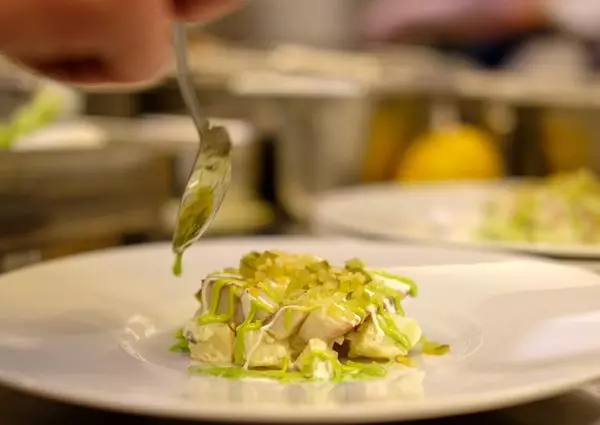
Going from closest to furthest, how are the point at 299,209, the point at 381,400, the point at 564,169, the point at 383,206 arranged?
the point at 381,400
the point at 383,206
the point at 299,209
the point at 564,169

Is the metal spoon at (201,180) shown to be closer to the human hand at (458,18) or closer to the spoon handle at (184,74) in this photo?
the spoon handle at (184,74)

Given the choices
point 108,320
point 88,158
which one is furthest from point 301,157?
point 108,320

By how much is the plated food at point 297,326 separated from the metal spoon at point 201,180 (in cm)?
4

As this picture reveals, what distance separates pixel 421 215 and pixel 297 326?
0.66 meters

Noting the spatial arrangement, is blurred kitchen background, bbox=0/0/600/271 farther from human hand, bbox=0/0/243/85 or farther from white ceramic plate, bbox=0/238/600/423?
human hand, bbox=0/0/243/85

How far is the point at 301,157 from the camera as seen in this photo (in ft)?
→ 5.06

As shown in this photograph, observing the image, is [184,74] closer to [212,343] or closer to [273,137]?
[212,343]

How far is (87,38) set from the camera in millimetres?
537

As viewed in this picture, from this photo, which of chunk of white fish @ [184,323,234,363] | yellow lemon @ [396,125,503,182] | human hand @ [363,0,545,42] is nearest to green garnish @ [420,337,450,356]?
chunk of white fish @ [184,323,234,363]

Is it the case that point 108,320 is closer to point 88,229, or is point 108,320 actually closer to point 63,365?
point 63,365

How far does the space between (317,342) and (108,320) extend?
16 centimetres

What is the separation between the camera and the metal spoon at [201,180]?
643mm

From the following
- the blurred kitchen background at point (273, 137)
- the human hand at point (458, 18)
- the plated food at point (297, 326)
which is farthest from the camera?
the human hand at point (458, 18)

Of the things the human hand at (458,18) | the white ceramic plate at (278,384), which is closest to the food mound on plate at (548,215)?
the white ceramic plate at (278,384)
